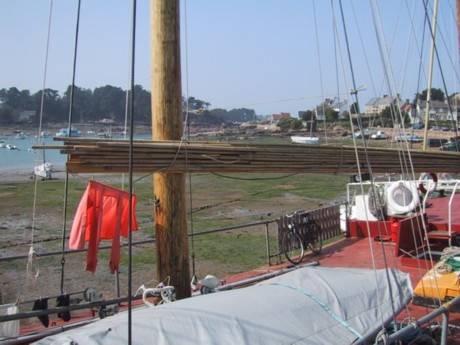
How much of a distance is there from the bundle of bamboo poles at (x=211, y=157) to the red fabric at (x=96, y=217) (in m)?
0.53

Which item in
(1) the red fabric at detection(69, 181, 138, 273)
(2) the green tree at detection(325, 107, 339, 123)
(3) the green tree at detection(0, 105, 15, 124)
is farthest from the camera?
(3) the green tree at detection(0, 105, 15, 124)

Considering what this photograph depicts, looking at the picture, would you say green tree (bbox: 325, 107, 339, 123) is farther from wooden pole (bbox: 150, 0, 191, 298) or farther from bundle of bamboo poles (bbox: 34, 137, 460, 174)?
wooden pole (bbox: 150, 0, 191, 298)

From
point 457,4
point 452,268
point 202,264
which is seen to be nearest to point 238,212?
point 202,264

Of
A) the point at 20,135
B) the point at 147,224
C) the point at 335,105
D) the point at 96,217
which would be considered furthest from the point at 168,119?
the point at 20,135

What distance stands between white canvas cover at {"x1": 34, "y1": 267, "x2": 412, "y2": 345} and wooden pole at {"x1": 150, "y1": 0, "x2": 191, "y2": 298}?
0.91m

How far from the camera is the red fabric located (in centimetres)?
463

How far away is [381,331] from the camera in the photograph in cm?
394

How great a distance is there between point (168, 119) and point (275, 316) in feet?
7.27

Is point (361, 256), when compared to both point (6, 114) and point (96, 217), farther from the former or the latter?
point (6, 114)

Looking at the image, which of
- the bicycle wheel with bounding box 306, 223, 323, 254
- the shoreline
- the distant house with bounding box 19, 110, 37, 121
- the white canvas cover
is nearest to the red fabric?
the white canvas cover

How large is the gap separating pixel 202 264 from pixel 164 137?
12.8 meters

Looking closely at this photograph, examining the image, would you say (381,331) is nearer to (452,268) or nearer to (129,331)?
(129,331)

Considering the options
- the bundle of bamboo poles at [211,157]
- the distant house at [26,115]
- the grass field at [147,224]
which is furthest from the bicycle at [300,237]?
the distant house at [26,115]

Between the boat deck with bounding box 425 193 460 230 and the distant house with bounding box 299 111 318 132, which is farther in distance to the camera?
the distant house with bounding box 299 111 318 132
